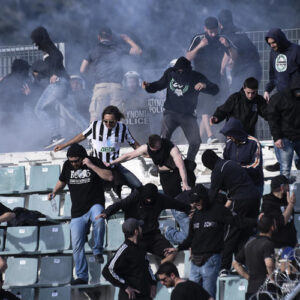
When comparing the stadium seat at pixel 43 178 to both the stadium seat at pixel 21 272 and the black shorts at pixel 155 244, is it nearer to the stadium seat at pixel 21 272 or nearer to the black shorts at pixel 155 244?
the stadium seat at pixel 21 272

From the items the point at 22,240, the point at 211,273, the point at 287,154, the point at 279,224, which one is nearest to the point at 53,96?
the point at 22,240

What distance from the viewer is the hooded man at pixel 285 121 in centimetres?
1139

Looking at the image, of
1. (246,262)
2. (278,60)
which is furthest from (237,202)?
(278,60)

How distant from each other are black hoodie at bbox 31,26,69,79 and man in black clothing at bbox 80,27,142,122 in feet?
1.17

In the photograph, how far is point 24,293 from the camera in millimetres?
11039

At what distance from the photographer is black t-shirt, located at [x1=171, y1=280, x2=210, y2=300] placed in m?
7.78

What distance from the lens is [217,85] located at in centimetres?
1414

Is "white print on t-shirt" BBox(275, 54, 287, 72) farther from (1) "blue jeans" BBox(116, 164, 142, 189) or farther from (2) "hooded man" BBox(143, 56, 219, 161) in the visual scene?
(1) "blue jeans" BBox(116, 164, 142, 189)

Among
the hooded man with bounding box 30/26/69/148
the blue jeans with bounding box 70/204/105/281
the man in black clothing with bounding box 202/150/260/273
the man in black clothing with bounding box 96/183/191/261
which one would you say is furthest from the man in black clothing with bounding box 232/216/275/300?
the hooded man with bounding box 30/26/69/148

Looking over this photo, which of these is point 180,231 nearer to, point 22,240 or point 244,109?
point 244,109

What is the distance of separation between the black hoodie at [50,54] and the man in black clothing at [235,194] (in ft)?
17.2

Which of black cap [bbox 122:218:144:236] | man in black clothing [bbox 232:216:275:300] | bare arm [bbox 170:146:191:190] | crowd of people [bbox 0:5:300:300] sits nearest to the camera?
man in black clothing [bbox 232:216:275:300]

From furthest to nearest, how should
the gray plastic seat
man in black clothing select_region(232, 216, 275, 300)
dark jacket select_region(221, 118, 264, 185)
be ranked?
the gray plastic seat → dark jacket select_region(221, 118, 264, 185) → man in black clothing select_region(232, 216, 275, 300)

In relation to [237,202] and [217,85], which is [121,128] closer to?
[237,202]
